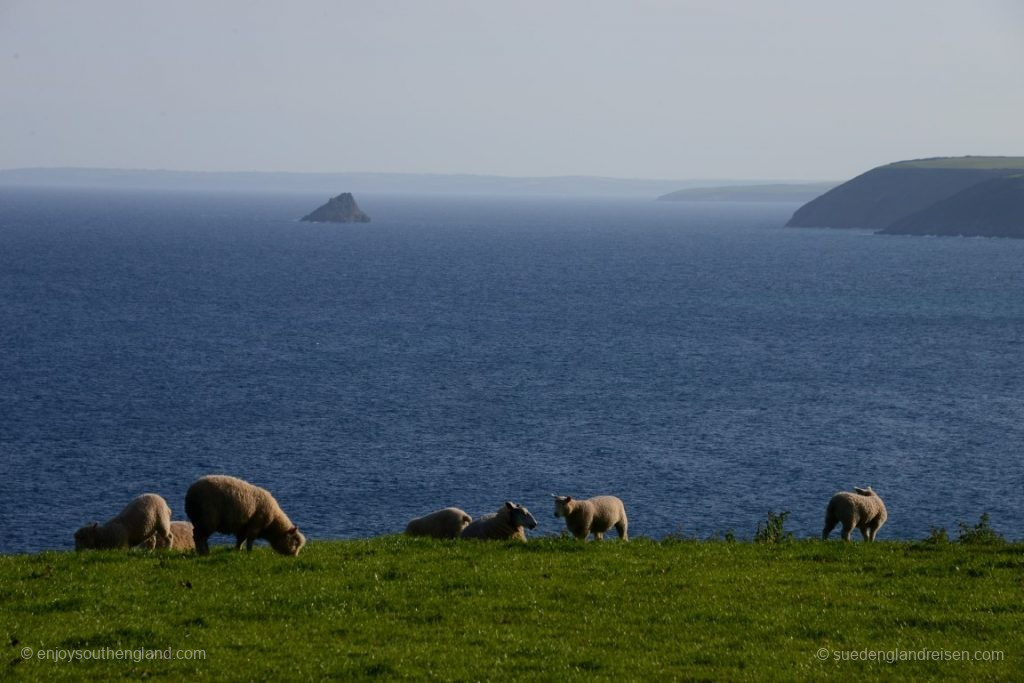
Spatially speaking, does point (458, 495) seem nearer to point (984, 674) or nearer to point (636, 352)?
point (984, 674)

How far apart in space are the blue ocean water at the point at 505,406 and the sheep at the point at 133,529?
99.4ft

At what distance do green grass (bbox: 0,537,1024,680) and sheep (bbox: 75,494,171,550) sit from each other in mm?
2818

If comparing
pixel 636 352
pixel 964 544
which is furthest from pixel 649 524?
pixel 636 352

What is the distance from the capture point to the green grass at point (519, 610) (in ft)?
51.4

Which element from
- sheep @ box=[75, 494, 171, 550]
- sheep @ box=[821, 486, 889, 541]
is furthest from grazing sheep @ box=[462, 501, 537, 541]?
sheep @ box=[821, 486, 889, 541]

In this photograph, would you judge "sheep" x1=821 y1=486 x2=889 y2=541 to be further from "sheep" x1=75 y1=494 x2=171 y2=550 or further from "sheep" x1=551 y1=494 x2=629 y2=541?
"sheep" x1=75 y1=494 x2=171 y2=550

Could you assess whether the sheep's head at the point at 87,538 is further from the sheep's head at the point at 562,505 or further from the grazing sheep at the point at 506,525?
the sheep's head at the point at 562,505

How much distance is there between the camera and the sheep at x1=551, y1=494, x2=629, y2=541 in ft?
91.0

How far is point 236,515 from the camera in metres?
22.4

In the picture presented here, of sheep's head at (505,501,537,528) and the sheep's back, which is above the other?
the sheep's back

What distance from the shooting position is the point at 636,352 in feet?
392

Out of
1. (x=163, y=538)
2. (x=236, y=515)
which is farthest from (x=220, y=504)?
(x=163, y=538)

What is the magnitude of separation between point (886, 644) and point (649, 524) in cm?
4263

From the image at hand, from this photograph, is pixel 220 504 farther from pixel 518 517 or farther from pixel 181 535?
pixel 518 517
